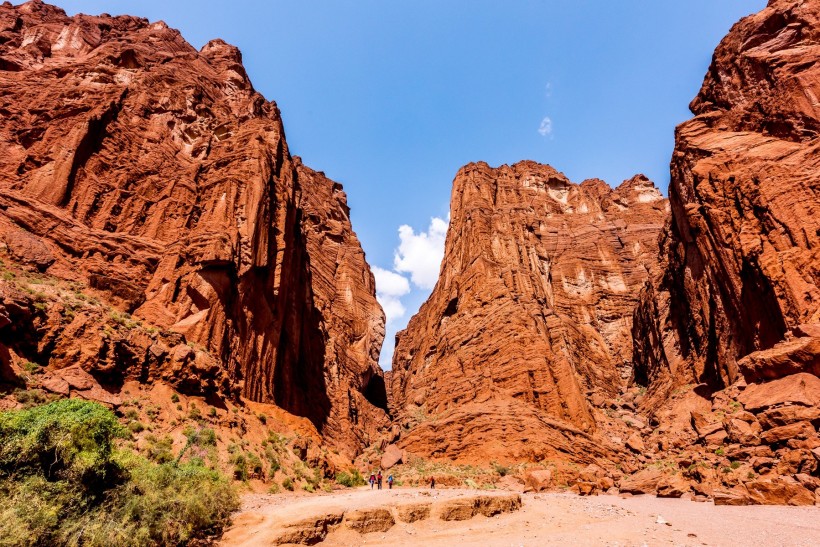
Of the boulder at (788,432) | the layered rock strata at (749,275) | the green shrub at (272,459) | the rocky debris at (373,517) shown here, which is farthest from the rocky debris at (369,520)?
the boulder at (788,432)

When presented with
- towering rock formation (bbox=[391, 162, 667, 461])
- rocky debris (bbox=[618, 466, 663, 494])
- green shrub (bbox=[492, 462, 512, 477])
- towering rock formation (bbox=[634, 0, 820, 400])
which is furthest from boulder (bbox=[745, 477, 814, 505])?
towering rock formation (bbox=[391, 162, 667, 461])

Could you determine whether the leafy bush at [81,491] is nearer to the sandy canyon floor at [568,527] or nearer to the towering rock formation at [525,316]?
the sandy canyon floor at [568,527]

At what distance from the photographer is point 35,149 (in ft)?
92.4

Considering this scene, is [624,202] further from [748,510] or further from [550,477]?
[748,510]

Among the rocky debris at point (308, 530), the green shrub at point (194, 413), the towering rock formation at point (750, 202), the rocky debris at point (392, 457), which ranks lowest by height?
the rocky debris at point (308, 530)

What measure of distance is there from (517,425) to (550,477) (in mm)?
9237

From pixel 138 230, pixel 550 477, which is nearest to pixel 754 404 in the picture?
pixel 550 477

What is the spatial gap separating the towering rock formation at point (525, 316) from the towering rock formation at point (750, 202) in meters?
13.4

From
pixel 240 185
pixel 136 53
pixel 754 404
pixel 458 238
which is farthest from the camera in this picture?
pixel 458 238

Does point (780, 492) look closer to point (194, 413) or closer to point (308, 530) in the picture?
point (308, 530)

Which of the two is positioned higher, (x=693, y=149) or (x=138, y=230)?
(x=693, y=149)

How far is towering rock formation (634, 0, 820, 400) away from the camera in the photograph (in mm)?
23905

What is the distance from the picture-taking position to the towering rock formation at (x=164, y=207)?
24.4m

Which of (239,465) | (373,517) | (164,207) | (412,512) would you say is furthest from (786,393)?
(164,207)
